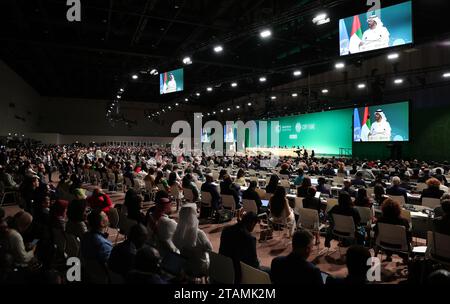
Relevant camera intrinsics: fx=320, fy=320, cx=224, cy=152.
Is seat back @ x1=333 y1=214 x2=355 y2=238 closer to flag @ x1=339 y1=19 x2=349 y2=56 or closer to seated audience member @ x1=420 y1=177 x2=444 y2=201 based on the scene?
seated audience member @ x1=420 y1=177 x2=444 y2=201

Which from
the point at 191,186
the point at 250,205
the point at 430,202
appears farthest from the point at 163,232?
the point at 430,202

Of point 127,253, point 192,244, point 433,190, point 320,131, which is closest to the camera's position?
point 127,253

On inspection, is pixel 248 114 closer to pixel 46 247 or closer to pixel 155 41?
pixel 155 41

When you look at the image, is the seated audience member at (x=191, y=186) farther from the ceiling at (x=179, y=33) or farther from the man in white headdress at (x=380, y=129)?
the man in white headdress at (x=380, y=129)

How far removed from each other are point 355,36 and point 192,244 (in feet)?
27.1

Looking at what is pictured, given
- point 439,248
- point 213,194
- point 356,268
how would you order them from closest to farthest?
point 356,268 → point 439,248 → point 213,194

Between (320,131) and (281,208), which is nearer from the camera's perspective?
(281,208)

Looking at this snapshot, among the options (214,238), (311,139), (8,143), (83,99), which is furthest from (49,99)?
(214,238)

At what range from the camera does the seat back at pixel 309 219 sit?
18.7 ft

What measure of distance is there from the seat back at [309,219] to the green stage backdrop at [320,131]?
1778 cm

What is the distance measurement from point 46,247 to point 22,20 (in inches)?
516

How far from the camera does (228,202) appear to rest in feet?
25.0

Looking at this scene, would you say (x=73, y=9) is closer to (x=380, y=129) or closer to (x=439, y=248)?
(x=439, y=248)

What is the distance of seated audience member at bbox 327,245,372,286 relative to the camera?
2480mm
